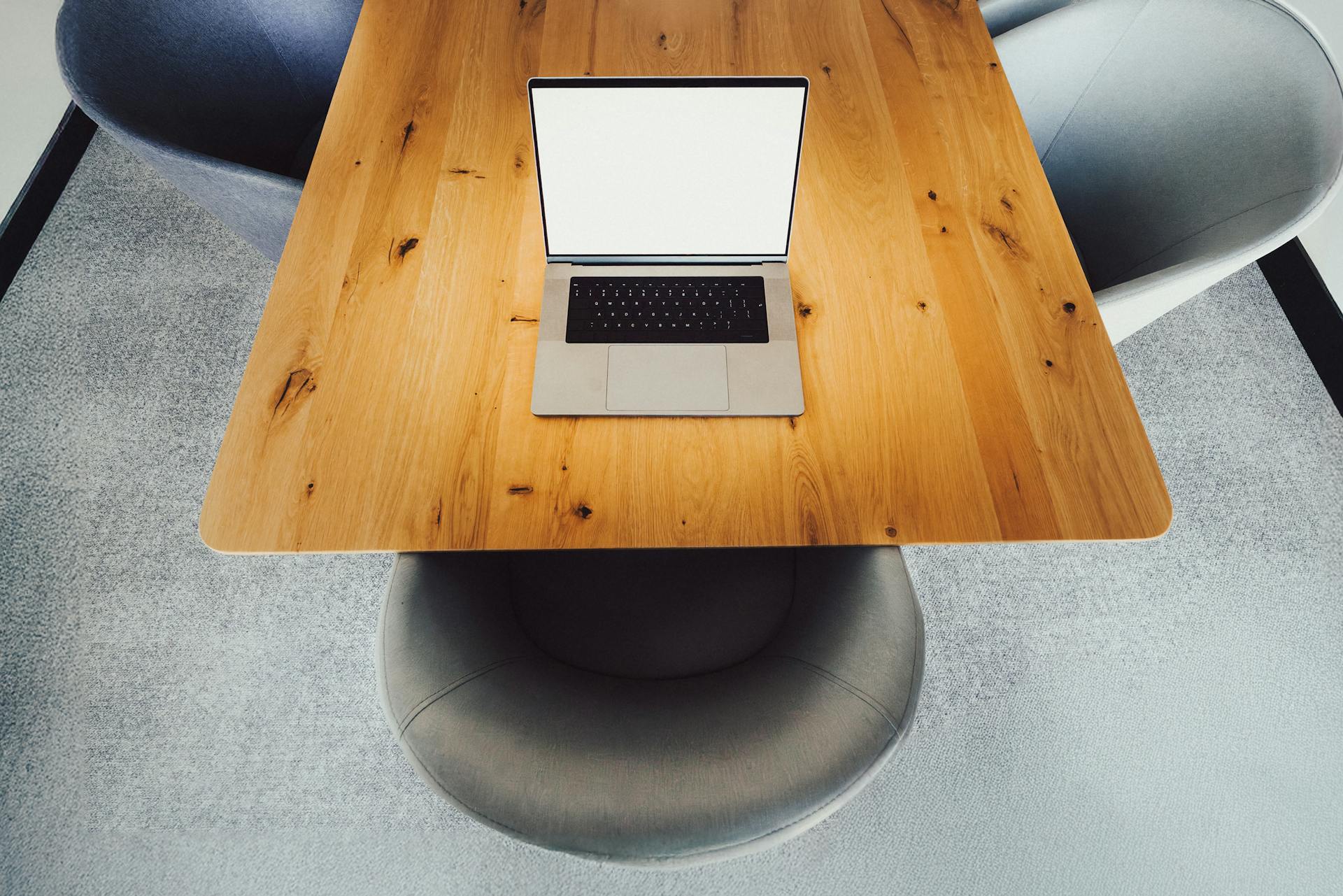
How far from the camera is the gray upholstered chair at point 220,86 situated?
3.31 ft

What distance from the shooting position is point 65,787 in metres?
1.21

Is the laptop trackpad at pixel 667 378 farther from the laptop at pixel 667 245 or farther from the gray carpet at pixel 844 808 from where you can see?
the gray carpet at pixel 844 808

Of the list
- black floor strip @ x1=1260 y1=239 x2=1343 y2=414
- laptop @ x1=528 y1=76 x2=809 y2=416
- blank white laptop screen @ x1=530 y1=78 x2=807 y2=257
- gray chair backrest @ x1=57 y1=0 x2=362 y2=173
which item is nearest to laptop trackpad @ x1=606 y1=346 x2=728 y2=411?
laptop @ x1=528 y1=76 x2=809 y2=416

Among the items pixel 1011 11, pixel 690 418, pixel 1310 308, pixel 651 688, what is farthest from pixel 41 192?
pixel 1310 308

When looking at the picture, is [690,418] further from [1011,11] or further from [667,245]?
[1011,11]

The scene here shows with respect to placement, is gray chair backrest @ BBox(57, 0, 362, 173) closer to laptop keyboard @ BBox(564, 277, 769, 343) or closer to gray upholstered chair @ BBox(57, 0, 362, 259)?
gray upholstered chair @ BBox(57, 0, 362, 259)

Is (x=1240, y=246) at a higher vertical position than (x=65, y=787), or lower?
higher

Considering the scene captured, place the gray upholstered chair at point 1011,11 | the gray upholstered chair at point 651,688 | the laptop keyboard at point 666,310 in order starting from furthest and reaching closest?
the gray upholstered chair at point 1011,11
the laptop keyboard at point 666,310
the gray upholstered chair at point 651,688

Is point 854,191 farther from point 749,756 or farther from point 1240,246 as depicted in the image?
point 749,756

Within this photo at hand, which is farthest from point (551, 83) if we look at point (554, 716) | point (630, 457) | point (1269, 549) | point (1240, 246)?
point (1269, 549)

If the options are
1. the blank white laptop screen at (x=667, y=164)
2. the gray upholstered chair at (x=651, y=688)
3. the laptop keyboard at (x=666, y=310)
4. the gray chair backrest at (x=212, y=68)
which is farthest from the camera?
the gray chair backrest at (x=212, y=68)

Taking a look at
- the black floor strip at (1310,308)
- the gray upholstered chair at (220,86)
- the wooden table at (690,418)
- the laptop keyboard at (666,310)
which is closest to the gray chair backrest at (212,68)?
the gray upholstered chair at (220,86)

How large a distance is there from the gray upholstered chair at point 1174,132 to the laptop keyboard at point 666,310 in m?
0.53

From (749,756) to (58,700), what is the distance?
4.83 ft
